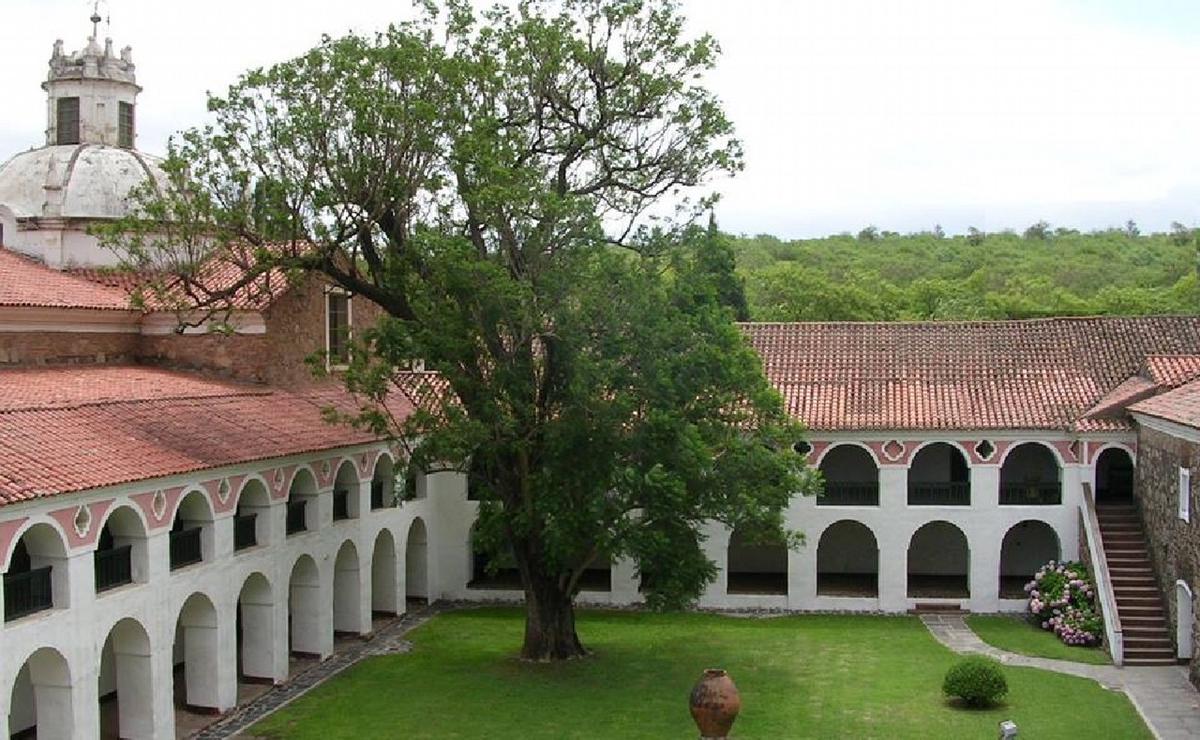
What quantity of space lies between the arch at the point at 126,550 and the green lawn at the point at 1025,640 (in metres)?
15.1

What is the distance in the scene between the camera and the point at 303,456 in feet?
72.2

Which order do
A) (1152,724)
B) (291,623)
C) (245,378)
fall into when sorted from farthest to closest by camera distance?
1. (245,378)
2. (291,623)
3. (1152,724)

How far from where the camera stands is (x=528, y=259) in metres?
20.2

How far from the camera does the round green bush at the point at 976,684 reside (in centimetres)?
1969

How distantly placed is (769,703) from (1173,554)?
8120 mm

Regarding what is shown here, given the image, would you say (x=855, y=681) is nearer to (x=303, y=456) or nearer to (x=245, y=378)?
(x=303, y=456)

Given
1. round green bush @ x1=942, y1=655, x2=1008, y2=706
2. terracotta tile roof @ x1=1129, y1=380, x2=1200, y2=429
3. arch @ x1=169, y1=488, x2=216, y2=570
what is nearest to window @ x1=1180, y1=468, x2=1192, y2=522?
terracotta tile roof @ x1=1129, y1=380, x2=1200, y2=429

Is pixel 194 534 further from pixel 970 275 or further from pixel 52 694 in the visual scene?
pixel 970 275

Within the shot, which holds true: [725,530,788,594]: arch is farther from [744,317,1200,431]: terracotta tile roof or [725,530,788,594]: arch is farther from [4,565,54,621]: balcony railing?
[4,565,54,621]: balcony railing

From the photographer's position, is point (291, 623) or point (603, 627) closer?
point (291, 623)

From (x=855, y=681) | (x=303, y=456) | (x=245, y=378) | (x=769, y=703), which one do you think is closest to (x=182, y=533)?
(x=303, y=456)

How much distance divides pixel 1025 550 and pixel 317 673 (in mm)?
16781

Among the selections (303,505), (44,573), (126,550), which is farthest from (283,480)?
(44,573)

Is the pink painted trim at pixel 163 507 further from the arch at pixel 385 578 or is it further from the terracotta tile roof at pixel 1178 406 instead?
the terracotta tile roof at pixel 1178 406
